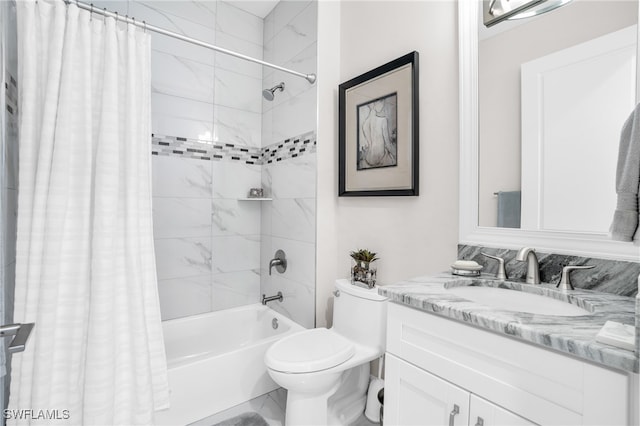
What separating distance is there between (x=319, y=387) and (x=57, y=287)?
1086 mm

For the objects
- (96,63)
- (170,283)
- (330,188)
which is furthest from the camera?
(170,283)

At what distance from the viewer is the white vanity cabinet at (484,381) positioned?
2.16 feet

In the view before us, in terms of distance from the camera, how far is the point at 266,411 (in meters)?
1.68

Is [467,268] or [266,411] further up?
[467,268]

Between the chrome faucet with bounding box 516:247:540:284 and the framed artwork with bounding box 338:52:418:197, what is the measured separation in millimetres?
561

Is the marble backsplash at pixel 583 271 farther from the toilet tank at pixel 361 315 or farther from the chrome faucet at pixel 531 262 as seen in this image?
the toilet tank at pixel 361 315

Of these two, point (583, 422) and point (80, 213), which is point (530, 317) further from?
point (80, 213)

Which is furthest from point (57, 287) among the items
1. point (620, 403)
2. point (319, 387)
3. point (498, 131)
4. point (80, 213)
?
point (498, 131)

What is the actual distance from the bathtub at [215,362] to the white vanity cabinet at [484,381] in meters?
0.88

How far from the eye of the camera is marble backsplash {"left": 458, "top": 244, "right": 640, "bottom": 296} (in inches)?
37.2

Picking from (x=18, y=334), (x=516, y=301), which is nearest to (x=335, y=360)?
(x=516, y=301)

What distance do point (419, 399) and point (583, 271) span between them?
0.70 meters

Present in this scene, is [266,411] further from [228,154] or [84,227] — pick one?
[228,154]

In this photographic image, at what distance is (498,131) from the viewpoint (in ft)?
4.12
